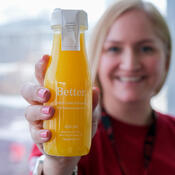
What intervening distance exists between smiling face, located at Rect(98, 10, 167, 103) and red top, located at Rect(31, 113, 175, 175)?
18 centimetres

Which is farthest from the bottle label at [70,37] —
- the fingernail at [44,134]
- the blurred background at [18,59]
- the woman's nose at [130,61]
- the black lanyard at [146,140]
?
the blurred background at [18,59]

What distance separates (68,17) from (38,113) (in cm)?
26

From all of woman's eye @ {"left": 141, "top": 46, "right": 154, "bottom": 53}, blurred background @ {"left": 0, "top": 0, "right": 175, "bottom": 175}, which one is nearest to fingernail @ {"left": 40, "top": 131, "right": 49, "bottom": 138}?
woman's eye @ {"left": 141, "top": 46, "right": 154, "bottom": 53}

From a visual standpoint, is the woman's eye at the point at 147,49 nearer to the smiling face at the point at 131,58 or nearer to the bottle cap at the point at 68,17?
the smiling face at the point at 131,58

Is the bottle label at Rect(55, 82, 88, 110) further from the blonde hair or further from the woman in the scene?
the blonde hair

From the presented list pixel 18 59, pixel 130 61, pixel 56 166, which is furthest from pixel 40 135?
pixel 18 59

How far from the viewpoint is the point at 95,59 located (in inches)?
47.2

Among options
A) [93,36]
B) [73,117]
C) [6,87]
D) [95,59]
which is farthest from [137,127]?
[6,87]

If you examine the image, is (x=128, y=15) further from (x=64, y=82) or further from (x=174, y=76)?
(x=174, y=76)

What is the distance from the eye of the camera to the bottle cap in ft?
1.89

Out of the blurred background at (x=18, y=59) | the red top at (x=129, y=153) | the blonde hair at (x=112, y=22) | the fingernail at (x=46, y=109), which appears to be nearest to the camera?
the fingernail at (x=46, y=109)

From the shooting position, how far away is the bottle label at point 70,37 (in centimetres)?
58

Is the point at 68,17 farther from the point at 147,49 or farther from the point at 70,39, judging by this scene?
the point at 147,49

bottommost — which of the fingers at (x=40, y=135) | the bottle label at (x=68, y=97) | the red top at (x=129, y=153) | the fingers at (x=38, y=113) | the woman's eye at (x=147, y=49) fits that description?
the red top at (x=129, y=153)
